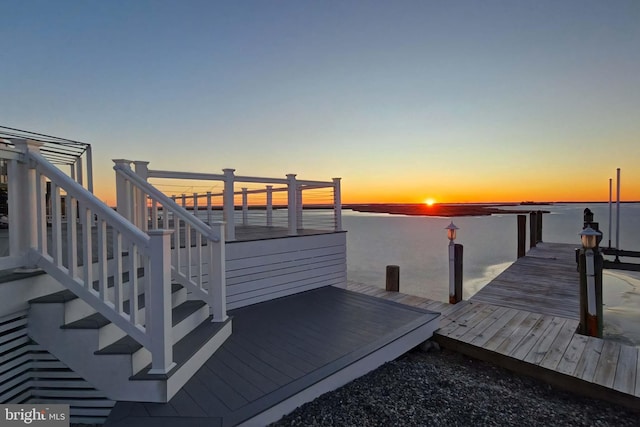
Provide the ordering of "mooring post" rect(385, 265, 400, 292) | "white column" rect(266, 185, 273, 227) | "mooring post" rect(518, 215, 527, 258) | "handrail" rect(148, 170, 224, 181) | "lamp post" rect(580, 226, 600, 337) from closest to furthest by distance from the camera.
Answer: "handrail" rect(148, 170, 224, 181) < "lamp post" rect(580, 226, 600, 337) < "mooring post" rect(385, 265, 400, 292) < "white column" rect(266, 185, 273, 227) < "mooring post" rect(518, 215, 527, 258)

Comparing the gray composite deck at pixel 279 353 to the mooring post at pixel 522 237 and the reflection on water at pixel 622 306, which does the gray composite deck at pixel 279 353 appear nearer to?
the reflection on water at pixel 622 306

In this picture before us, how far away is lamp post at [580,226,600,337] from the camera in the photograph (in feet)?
11.7

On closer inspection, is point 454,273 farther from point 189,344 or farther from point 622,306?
point 622,306

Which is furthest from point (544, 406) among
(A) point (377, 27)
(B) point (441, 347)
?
(A) point (377, 27)

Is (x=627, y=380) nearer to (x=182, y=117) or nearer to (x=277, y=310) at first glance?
(x=277, y=310)

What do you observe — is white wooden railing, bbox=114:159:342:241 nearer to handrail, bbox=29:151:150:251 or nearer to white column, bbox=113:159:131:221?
white column, bbox=113:159:131:221

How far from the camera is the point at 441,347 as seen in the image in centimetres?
332

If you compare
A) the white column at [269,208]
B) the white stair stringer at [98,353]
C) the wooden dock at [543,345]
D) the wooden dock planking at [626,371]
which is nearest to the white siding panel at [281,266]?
the wooden dock at [543,345]

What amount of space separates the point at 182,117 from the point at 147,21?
1899mm

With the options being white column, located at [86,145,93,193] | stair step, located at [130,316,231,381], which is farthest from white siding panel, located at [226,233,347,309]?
white column, located at [86,145,93,193]

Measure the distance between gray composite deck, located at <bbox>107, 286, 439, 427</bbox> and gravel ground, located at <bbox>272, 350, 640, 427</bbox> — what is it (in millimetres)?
185

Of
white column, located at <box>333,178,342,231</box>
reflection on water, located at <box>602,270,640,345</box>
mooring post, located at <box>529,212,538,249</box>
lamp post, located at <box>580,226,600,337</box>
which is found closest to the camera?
lamp post, located at <box>580,226,600,337</box>

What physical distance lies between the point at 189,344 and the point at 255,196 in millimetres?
4952

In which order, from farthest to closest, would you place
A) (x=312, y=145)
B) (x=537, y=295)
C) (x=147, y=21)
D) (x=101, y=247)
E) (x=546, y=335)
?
(x=312, y=145) < (x=537, y=295) < (x=147, y=21) < (x=546, y=335) < (x=101, y=247)
